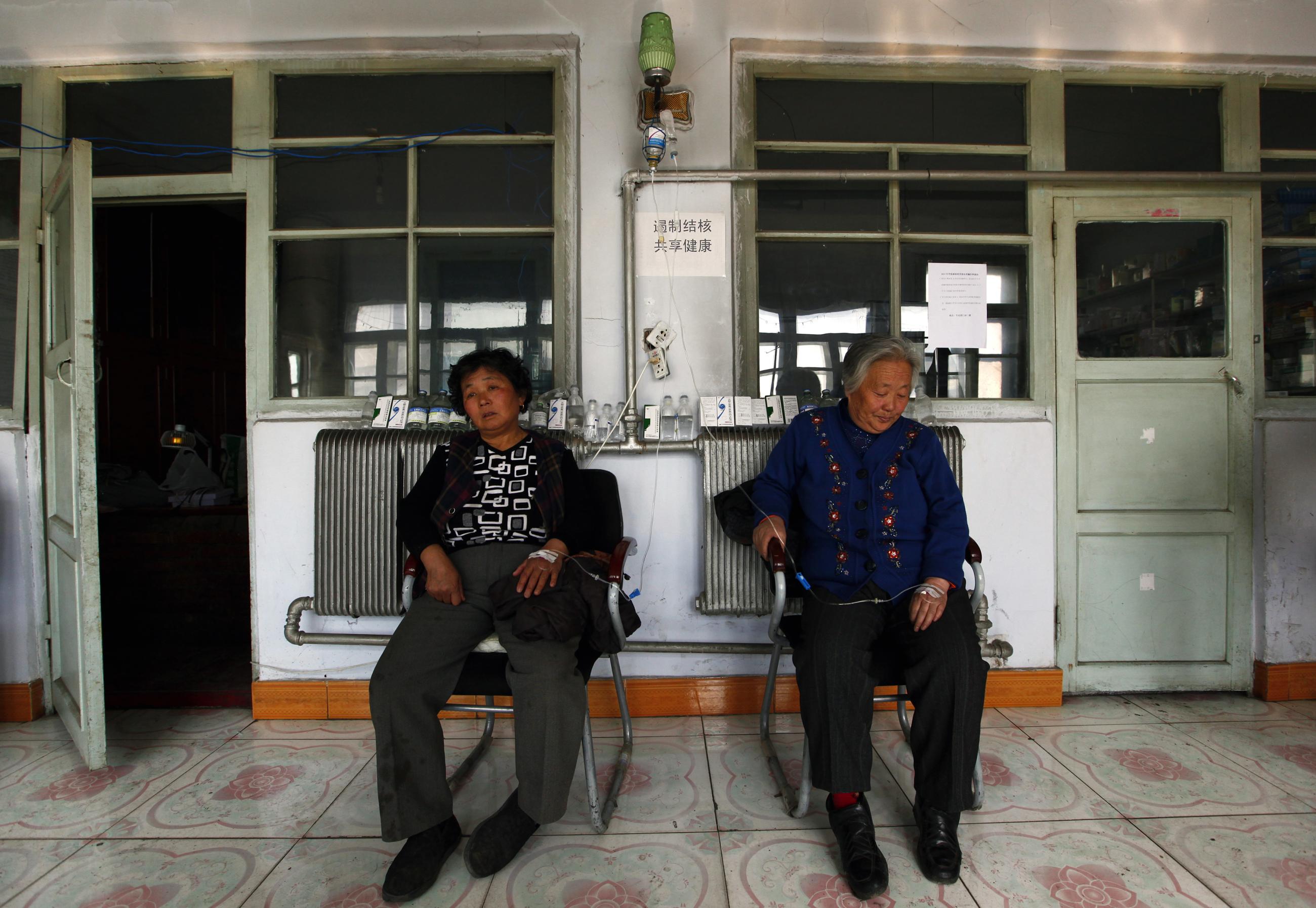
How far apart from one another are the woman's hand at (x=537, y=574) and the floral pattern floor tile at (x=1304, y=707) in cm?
261

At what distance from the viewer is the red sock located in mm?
1574

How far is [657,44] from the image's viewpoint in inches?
82.7

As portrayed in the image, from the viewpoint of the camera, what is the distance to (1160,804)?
5.80ft

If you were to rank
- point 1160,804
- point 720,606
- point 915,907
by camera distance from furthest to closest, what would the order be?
point 720,606, point 1160,804, point 915,907

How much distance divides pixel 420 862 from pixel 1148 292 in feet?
9.54

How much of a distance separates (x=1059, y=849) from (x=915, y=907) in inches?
17.7

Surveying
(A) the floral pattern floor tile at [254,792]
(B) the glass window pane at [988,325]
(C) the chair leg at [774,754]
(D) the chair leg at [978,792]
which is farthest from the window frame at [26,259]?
(D) the chair leg at [978,792]

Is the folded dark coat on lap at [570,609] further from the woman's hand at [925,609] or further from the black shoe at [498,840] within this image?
the woman's hand at [925,609]

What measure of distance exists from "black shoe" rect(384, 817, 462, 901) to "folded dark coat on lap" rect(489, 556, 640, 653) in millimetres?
476

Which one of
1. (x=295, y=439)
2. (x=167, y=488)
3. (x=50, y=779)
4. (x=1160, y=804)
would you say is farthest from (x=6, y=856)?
(x=1160, y=804)

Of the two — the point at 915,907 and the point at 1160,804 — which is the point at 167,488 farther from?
the point at 1160,804

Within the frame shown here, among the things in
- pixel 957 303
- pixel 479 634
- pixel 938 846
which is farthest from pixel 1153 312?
pixel 479 634

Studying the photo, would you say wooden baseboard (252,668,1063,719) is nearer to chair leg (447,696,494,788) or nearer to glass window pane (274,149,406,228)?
chair leg (447,696,494,788)

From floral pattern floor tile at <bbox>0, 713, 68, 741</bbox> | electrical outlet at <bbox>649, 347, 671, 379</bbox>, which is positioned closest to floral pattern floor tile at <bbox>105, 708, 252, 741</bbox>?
floral pattern floor tile at <bbox>0, 713, 68, 741</bbox>
